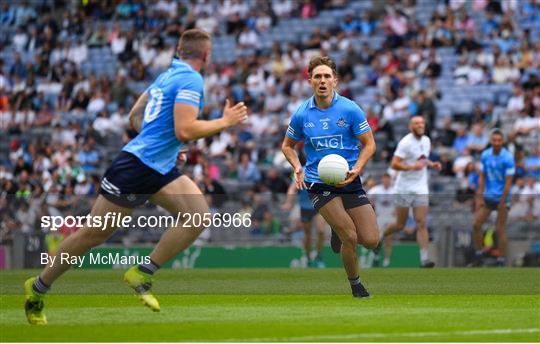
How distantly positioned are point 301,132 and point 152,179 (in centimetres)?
351

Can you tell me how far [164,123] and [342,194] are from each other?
10.6 feet

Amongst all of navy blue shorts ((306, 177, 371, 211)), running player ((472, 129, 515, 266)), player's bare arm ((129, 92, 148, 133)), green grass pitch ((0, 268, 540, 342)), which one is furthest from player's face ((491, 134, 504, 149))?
player's bare arm ((129, 92, 148, 133))

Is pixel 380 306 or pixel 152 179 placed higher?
pixel 152 179

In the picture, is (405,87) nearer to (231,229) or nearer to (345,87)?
(345,87)

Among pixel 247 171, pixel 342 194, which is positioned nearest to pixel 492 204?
pixel 247 171

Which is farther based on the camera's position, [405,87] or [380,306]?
[405,87]

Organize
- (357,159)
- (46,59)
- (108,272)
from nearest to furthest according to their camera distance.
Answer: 1. (357,159)
2. (108,272)
3. (46,59)

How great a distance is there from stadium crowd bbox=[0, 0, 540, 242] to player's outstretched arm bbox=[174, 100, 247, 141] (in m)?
13.6

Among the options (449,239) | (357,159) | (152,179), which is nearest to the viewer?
(152,179)

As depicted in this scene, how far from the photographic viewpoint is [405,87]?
1257 inches

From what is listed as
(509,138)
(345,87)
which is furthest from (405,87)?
(509,138)

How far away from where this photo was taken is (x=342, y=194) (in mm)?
14500

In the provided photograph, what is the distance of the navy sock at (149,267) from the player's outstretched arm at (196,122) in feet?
4.06

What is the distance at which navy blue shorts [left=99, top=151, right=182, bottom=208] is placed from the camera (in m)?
11.7
